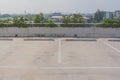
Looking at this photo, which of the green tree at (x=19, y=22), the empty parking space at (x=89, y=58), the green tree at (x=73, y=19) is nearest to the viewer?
the empty parking space at (x=89, y=58)

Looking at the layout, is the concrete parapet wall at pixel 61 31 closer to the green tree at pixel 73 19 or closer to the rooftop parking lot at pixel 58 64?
the green tree at pixel 73 19

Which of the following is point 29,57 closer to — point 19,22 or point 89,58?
point 89,58

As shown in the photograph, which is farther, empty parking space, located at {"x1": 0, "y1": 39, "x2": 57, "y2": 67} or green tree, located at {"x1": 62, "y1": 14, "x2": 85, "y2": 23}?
green tree, located at {"x1": 62, "y1": 14, "x2": 85, "y2": 23}

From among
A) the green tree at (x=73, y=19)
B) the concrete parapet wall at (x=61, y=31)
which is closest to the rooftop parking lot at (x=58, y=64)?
the concrete parapet wall at (x=61, y=31)

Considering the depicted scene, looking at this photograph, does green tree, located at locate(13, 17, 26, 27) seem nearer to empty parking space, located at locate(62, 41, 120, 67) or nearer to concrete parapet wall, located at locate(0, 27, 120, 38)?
concrete parapet wall, located at locate(0, 27, 120, 38)

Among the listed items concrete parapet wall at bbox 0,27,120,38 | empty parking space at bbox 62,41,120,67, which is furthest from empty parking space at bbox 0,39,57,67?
concrete parapet wall at bbox 0,27,120,38

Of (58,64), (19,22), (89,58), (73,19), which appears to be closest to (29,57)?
(58,64)

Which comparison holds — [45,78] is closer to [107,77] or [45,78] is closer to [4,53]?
[107,77]

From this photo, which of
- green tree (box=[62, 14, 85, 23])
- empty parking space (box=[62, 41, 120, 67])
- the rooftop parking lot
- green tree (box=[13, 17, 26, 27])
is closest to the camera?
the rooftop parking lot

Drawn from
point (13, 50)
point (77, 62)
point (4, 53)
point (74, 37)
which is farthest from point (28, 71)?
point (74, 37)

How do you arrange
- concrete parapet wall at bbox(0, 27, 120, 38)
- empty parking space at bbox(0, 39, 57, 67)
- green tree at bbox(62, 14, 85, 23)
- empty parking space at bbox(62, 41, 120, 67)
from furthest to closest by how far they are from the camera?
green tree at bbox(62, 14, 85, 23)
concrete parapet wall at bbox(0, 27, 120, 38)
empty parking space at bbox(0, 39, 57, 67)
empty parking space at bbox(62, 41, 120, 67)

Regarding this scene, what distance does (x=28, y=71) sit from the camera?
45.7 feet

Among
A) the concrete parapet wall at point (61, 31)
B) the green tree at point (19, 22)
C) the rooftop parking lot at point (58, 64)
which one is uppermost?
the green tree at point (19, 22)

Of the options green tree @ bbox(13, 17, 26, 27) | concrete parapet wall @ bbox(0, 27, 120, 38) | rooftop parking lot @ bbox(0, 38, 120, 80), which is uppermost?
green tree @ bbox(13, 17, 26, 27)
